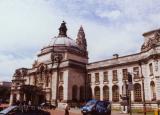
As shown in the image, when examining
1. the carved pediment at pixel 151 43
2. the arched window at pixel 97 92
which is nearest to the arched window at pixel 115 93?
the arched window at pixel 97 92

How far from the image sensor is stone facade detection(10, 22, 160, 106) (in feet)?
148

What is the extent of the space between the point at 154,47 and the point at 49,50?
2931 cm

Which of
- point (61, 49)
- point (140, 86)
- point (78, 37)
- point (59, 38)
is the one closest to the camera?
point (140, 86)

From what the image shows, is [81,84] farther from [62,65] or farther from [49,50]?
[49,50]

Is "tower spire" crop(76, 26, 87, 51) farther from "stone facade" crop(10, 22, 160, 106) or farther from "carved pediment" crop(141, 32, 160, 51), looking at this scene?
"carved pediment" crop(141, 32, 160, 51)

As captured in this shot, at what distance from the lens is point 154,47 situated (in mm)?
42969

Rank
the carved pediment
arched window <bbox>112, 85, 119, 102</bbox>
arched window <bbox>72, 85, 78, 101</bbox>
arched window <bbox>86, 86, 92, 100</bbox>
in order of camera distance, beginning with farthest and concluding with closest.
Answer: arched window <bbox>86, 86, 92, 100</bbox>
arched window <bbox>72, 85, 78, 101</bbox>
arched window <bbox>112, 85, 119, 102</bbox>
the carved pediment

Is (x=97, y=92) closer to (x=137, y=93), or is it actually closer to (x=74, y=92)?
(x=74, y=92)

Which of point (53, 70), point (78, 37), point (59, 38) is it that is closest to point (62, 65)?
point (53, 70)

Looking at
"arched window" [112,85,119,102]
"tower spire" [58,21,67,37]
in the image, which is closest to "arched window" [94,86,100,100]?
"arched window" [112,85,119,102]

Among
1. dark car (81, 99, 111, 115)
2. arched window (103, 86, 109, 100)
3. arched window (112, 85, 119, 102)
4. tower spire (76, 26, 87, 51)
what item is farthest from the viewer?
tower spire (76, 26, 87, 51)

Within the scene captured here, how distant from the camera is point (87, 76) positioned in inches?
2259

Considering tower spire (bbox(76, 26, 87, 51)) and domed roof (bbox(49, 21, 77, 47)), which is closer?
domed roof (bbox(49, 21, 77, 47))

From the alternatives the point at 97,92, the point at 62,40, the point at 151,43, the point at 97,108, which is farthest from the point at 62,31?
the point at 97,108
